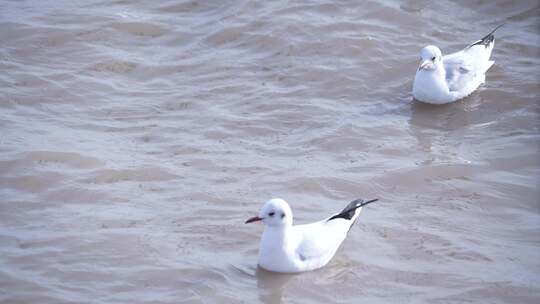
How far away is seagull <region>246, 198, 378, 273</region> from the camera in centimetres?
673

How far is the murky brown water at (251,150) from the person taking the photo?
678cm

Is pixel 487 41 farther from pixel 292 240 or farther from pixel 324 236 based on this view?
pixel 292 240

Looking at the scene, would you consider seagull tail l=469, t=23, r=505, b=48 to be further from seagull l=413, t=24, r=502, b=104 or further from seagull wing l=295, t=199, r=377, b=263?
seagull wing l=295, t=199, r=377, b=263

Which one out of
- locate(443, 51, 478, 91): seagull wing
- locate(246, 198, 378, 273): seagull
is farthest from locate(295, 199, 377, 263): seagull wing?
locate(443, 51, 478, 91): seagull wing

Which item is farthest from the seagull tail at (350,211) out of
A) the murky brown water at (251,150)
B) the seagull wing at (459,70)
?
the seagull wing at (459,70)

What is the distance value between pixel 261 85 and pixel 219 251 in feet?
11.1

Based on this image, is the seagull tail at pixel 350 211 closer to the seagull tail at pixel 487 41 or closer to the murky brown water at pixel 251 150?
the murky brown water at pixel 251 150

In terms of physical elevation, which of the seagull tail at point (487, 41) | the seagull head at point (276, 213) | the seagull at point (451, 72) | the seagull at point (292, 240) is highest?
the seagull tail at point (487, 41)

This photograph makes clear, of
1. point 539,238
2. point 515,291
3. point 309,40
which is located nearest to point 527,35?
point 309,40

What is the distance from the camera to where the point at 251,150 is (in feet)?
28.6

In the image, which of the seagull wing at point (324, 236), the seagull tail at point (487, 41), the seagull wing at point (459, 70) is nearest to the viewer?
the seagull wing at point (324, 236)

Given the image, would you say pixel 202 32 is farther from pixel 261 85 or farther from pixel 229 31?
pixel 261 85

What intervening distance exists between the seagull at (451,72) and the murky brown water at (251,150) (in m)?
0.16

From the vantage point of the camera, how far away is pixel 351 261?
705 centimetres
